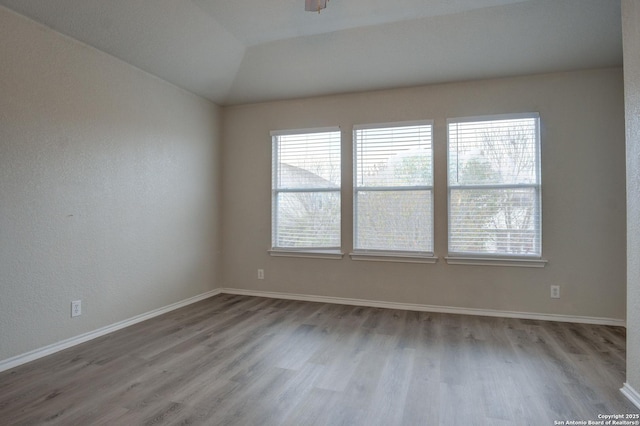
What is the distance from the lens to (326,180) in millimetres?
4406

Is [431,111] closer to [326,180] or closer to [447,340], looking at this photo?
[326,180]

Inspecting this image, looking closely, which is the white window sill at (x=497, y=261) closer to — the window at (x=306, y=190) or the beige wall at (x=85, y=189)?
the window at (x=306, y=190)

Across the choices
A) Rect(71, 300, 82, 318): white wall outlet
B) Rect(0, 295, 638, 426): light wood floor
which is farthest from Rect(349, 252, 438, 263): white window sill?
Rect(71, 300, 82, 318): white wall outlet

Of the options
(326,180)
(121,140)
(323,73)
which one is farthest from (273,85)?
(121,140)

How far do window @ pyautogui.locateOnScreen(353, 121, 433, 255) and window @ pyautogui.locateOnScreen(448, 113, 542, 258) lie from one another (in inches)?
11.3

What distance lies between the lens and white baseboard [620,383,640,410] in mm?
2004

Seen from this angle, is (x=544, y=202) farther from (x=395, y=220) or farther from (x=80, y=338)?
(x=80, y=338)

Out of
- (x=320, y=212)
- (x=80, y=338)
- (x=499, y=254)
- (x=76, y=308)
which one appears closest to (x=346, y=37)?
(x=320, y=212)

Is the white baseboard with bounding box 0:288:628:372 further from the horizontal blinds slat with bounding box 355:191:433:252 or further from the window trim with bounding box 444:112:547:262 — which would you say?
the horizontal blinds slat with bounding box 355:191:433:252

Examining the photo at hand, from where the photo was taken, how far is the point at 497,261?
3727 millimetres

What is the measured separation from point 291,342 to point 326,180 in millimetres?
2120

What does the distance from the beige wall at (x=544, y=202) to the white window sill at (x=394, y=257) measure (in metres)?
0.07

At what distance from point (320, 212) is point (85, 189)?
8.29 ft

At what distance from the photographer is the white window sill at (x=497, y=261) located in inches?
142
